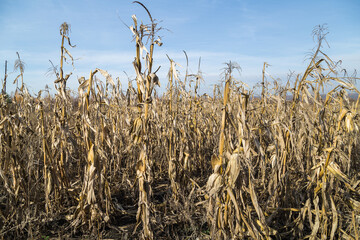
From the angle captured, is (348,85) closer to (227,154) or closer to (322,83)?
(322,83)

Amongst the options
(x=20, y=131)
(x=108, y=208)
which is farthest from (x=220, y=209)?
(x=20, y=131)

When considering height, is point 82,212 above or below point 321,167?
below

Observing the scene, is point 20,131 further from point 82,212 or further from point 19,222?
point 82,212

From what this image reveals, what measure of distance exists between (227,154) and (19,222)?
1.99 meters

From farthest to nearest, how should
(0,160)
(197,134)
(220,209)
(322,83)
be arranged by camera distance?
(197,134)
(0,160)
(322,83)
(220,209)

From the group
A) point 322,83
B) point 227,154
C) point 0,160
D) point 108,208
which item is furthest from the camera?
point 108,208

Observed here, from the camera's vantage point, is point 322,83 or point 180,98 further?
point 180,98

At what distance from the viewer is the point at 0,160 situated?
79.7 inches

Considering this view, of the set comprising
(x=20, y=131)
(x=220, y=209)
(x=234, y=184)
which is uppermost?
(x=20, y=131)

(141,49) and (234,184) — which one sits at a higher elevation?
(141,49)

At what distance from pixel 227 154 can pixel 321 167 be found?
78 centimetres

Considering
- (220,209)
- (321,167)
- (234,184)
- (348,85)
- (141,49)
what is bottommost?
(220,209)

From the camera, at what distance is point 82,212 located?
208cm

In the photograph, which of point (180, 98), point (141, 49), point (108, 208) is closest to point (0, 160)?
point (108, 208)
